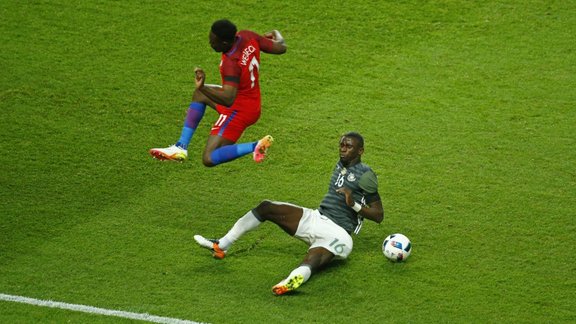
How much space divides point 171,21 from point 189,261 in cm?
640

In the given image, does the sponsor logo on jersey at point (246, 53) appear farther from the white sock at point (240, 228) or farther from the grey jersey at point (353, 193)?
the white sock at point (240, 228)

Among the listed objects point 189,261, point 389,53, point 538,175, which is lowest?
point 189,261

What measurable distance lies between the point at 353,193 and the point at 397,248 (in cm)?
69

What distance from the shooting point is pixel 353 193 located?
31.8ft

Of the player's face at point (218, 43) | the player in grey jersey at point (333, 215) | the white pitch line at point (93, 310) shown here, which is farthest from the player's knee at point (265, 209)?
the player's face at point (218, 43)

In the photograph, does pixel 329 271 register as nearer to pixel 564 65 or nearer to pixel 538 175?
pixel 538 175

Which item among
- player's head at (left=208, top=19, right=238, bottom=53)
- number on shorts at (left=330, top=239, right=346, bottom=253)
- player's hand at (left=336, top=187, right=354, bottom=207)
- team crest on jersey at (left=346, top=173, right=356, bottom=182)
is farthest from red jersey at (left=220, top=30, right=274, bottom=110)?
number on shorts at (left=330, top=239, right=346, bottom=253)

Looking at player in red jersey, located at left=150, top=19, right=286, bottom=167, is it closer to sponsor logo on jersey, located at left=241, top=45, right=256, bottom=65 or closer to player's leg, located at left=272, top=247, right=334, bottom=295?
sponsor logo on jersey, located at left=241, top=45, right=256, bottom=65

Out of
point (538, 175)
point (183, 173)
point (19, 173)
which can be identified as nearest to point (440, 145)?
point (538, 175)

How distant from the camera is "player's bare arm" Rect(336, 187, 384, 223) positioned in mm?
9398

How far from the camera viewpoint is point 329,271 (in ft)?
31.3

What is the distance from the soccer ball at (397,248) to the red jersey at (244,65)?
87.9 inches

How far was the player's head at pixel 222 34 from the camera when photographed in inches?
399

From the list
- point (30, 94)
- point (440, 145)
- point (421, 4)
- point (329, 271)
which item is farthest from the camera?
point (421, 4)
